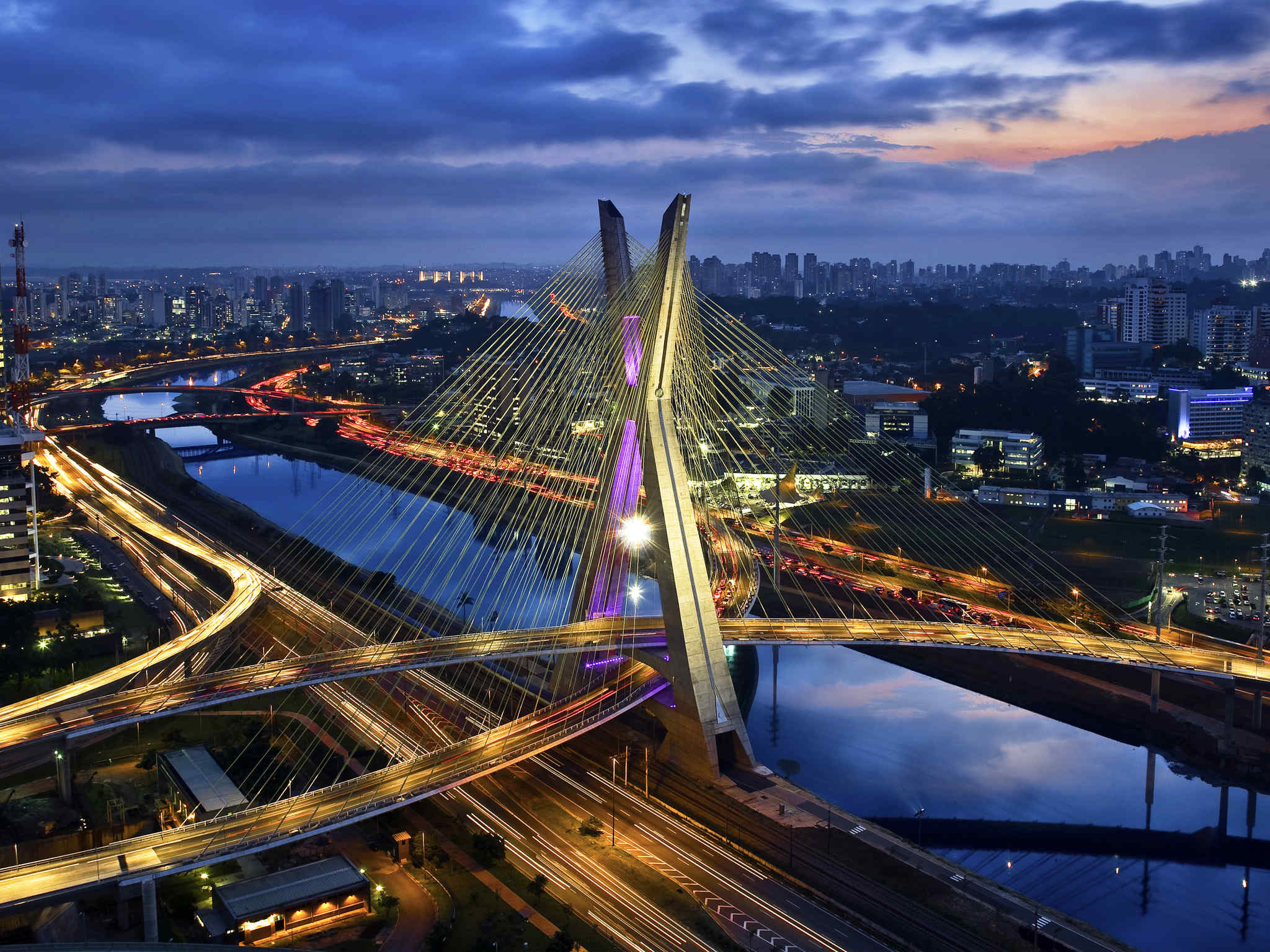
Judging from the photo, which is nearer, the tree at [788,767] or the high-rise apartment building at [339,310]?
the tree at [788,767]

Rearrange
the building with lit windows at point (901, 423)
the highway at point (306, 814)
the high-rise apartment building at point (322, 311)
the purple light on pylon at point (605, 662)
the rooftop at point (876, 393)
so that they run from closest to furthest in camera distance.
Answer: the highway at point (306, 814) < the purple light on pylon at point (605, 662) < the building with lit windows at point (901, 423) < the rooftop at point (876, 393) < the high-rise apartment building at point (322, 311)

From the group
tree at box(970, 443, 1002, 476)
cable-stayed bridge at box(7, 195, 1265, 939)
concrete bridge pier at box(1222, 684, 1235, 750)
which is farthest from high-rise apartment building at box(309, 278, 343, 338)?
concrete bridge pier at box(1222, 684, 1235, 750)

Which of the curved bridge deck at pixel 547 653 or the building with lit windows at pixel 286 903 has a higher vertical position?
the curved bridge deck at pixel 547 653

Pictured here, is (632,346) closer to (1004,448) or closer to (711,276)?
(1004,448)

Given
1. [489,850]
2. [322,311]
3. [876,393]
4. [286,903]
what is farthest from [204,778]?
[322,311]

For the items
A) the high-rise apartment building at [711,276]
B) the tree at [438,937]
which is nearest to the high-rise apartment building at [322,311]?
the high-rise apartment building at [711,276]

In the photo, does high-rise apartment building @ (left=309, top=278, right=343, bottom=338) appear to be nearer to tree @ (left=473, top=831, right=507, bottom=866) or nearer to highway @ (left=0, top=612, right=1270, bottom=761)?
highway @ (left=0, top=612, right=1270, bottom=761)

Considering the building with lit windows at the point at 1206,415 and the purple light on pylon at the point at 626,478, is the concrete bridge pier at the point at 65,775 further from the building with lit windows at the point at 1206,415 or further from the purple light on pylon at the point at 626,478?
the building with lit windows at the point at 1206,415
